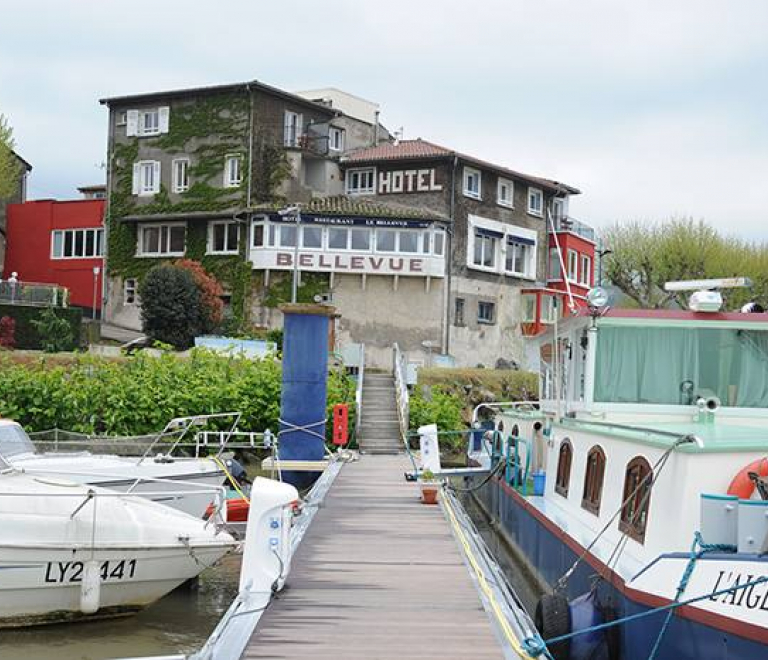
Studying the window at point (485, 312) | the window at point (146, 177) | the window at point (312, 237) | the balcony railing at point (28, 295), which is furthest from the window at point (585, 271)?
the balcony railing at point (28, 295)

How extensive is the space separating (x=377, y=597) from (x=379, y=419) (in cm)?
2112

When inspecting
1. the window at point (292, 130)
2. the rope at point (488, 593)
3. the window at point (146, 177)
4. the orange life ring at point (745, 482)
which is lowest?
the rope at point (488, 593)

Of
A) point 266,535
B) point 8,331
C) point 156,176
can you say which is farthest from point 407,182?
point 266,535

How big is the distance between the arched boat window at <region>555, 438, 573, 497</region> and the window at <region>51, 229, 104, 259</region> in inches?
1663

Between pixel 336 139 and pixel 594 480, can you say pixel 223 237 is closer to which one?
pixel 336 139

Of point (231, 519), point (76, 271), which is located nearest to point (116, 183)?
point (76, 271)

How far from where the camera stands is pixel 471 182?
50594 mm

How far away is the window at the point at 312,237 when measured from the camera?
46.4 metres

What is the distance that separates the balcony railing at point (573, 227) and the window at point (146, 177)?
20.3 m

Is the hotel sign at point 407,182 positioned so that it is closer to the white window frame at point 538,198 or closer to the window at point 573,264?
the white window frame at point 538,198

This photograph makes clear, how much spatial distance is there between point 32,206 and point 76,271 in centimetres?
463

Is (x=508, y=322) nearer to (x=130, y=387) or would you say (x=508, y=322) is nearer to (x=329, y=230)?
(x=329, y=230)

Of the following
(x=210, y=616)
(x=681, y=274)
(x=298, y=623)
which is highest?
(x=681, y=274)

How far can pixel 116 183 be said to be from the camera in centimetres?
5172
